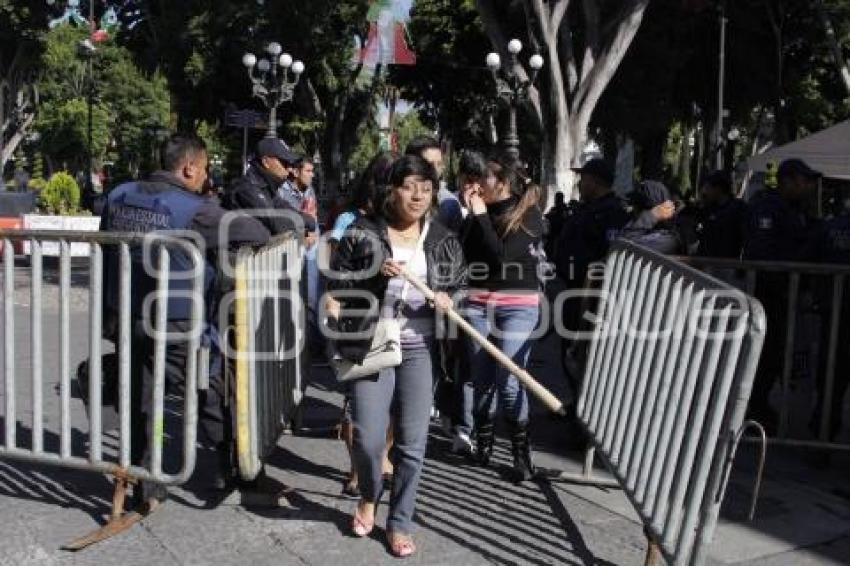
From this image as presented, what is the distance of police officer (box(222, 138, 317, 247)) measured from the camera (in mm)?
5371

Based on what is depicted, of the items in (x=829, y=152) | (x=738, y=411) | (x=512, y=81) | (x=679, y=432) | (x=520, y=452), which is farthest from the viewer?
(x=512, y=81)

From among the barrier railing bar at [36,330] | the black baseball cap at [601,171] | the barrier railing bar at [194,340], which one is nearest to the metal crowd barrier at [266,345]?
the barrier railing bar at [194,340]

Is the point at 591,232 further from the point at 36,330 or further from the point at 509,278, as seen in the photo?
the point at 36,330

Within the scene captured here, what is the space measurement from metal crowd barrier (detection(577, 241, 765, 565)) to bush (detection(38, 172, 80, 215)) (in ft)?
49.9

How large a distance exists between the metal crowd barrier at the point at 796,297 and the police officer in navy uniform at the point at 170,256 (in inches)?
97.7

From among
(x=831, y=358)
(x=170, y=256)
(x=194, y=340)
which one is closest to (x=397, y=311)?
(x=194, y=340)

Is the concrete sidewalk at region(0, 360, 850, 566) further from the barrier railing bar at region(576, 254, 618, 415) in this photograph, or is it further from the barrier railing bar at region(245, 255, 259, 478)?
the barrier railing bar at region(576, 254, 618, 415)

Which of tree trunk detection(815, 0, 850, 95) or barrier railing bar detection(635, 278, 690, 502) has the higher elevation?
tree trunk detection(815, 0, 850, 95)

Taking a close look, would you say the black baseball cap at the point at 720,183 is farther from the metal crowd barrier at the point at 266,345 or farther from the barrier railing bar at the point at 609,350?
the metal crowd barrier at the point at 266,345

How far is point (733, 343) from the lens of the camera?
313cm

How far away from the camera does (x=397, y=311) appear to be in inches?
156

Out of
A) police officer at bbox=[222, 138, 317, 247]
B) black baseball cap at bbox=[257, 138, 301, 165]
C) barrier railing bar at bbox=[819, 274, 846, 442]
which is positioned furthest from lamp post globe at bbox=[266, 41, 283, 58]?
barrier railing bar at bbox=[819, 274, 846, 442]

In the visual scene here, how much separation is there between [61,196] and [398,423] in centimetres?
1540

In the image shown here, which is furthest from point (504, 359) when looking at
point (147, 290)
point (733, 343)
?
point (147, 290)
